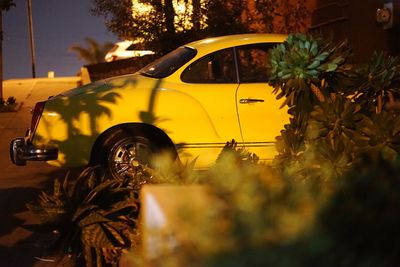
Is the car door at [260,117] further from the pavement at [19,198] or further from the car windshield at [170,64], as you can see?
the pavement at [19,198]

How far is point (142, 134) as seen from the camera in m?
6.75

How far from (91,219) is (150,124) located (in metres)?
2.31

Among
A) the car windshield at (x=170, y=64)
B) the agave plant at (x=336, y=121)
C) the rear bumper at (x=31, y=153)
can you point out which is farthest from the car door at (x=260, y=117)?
the agave plant at (x=336, y=121)

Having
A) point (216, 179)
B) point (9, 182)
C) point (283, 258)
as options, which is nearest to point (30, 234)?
point (9, 182)

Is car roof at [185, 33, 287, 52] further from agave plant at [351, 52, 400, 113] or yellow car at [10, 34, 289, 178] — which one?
agave plant at [351, 52, 400, 113]

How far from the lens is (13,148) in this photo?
6.91m

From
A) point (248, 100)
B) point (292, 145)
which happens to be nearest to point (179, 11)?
point (248, 100)

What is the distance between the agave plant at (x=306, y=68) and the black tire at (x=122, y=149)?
7.61 feet

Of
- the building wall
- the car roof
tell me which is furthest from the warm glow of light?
Result: the car roof

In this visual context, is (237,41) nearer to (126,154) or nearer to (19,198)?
(126,154)

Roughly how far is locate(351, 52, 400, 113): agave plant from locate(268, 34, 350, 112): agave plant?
0.51 feet

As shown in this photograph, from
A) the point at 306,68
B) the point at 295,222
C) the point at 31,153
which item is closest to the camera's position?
the point at 295,222

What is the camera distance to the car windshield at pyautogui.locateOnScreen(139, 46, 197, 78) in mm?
6949

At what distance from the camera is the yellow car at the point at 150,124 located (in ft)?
21.9
